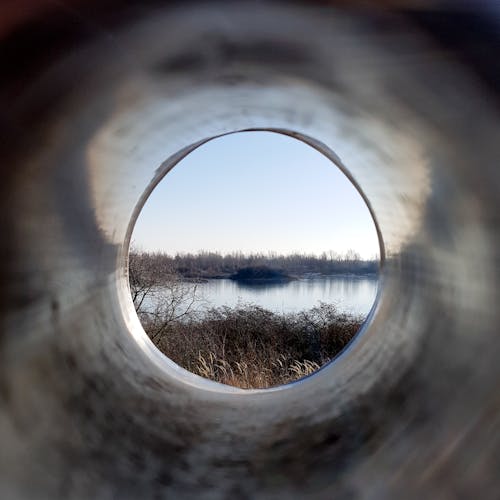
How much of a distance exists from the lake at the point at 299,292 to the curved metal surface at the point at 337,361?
10.6m

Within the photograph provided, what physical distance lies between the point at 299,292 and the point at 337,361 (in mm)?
17056

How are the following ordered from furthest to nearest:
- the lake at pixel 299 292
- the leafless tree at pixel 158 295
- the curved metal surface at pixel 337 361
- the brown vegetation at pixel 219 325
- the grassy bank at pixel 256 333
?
the lake at pixel 299 292 → the leafless tree at pixel 158 295 → the brown vegetation at pixel 219 325 → the grassy bank at pixel 256 333 → the curved metal surface at pixel 337 361

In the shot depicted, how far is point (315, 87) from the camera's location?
1.24 meters

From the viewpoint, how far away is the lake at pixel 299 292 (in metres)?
13.0

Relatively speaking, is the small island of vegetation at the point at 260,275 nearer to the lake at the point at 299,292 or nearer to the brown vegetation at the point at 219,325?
the lake at the point at 299,292

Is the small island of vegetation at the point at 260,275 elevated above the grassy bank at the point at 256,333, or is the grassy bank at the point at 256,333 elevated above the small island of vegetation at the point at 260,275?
the small island of vegetation at the point at 260,275

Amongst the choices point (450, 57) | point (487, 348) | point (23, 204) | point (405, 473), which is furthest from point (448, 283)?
point (23, 204)

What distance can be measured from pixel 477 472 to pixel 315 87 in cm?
91

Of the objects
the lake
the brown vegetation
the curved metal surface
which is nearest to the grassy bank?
Result: the brown vegetation

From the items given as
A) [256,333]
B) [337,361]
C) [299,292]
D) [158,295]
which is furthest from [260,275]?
[337,361]

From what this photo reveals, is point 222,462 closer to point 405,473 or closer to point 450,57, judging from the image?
point 405,473

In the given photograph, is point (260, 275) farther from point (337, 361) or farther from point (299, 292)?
→ point (337, 361)

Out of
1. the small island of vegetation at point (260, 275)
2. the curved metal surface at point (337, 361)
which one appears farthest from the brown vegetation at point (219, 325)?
the small island of vegetation at point (260, 275)

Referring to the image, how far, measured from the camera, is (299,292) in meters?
18.6
